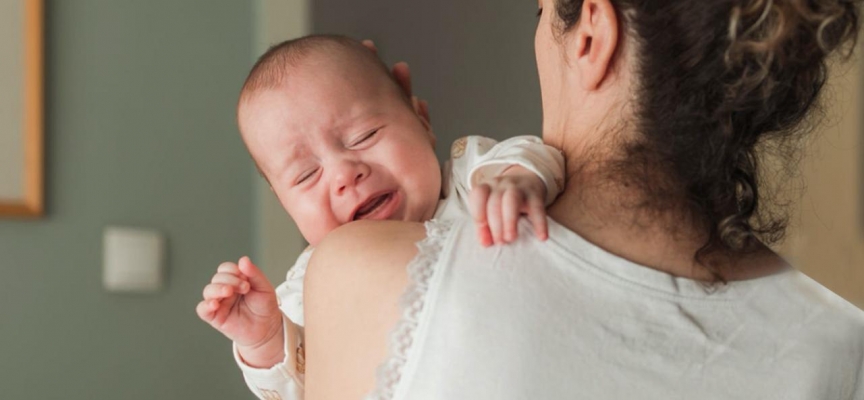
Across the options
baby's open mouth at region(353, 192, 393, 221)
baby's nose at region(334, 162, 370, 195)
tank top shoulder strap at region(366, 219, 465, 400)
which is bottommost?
baby's open mouth at region(353, 192, 393, 221)

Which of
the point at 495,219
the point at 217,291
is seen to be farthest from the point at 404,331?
the point at 217,291

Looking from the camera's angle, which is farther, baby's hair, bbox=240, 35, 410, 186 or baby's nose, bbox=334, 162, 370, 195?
baby's hair, bbox=240, 35, 410, 186

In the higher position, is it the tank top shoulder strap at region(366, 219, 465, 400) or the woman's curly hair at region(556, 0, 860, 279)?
the woman's curly hair at region(556, 0, 860, 279)

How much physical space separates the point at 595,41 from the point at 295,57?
2.20 ft

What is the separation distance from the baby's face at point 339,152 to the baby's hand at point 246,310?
14 cm

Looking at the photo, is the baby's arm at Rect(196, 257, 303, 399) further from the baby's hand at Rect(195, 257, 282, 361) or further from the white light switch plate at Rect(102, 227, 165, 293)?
the white light switch plate at Rect(102, 227, 165, 293)

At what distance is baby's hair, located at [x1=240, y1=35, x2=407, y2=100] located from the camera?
141 centimetres

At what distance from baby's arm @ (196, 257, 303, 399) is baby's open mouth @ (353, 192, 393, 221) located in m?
0.16

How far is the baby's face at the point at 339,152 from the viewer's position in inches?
51.6

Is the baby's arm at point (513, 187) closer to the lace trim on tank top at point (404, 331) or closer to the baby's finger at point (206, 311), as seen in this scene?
the lace trim on tank top at point (404, 331)

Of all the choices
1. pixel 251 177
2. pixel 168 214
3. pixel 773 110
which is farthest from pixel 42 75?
pixel 773 110

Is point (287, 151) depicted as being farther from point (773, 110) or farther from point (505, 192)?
point (773, 110)

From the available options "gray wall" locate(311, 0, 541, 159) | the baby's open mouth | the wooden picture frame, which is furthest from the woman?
"gray wall" locate(311, 0, 541, 159)

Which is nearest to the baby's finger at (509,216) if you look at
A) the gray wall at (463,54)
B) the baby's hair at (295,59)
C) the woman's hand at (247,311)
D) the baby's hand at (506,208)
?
the baby's hand at (506,208)
